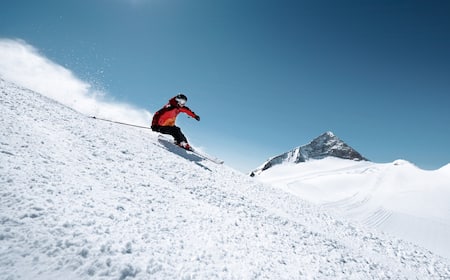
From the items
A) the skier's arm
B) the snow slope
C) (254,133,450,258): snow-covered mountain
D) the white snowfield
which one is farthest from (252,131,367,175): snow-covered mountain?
the white snowfield

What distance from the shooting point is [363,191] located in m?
22.1

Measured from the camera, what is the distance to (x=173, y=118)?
429 inches

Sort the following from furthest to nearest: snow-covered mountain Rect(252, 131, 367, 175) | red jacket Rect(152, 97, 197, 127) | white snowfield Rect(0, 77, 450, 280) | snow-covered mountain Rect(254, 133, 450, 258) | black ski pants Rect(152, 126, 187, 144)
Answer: snow-covered mountain Rect(252, 131, 367, 175)
snow-covered mountain Rect(254, 133, 450, 258)
red jacket Rect(152, 97, 197, 127)
black ski pants Rect(152, 126, 187, 144)
white snowfield Rect(0, 77, 450, 280)

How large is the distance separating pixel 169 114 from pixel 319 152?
61321mm

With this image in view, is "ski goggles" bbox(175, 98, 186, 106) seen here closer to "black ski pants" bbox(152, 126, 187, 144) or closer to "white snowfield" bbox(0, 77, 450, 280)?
"black ski pants" bbox(152, 126, 187, 144)

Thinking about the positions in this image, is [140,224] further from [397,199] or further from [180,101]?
[397,199]

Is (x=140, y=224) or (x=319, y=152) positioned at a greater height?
(x=319, y=152)

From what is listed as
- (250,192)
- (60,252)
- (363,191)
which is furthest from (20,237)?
(363,191)

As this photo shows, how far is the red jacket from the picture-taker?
10844mm

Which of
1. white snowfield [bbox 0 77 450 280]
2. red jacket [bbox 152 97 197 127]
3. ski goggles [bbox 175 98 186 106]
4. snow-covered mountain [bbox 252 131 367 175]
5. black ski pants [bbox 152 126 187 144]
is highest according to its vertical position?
snow-covered mountain [bbox 252 131 367 175]

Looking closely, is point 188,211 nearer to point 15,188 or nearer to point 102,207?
point 102,207

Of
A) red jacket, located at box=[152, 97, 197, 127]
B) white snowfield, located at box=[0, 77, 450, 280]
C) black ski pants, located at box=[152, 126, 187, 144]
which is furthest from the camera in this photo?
red jacket, located at box=[152, 97, 197, 127]

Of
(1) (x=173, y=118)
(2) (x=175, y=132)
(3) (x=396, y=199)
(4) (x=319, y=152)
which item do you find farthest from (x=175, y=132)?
(4) (x=319, y=152)

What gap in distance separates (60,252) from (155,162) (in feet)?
13.9
